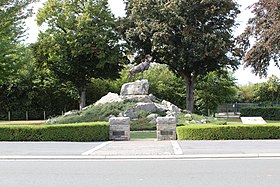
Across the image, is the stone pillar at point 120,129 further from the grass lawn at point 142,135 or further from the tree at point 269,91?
the tree at point 269,91

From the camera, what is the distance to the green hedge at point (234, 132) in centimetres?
1723

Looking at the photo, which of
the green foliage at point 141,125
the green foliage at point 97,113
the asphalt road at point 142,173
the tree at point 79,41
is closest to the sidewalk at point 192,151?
the asphalt road at point 142,173

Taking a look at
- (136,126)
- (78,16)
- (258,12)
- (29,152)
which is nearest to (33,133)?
(29,152)

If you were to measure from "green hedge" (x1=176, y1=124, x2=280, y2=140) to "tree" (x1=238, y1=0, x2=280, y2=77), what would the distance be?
11105 mm

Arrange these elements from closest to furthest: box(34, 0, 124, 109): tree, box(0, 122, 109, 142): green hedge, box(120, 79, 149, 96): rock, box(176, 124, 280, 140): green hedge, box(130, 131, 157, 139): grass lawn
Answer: box(176, 124, 280, 140): green hedge, box(0, 122, 109, 142): green hedge, box(130, 131, 157, 139): grass lawn, box(120, 79, 149, 96): rock, box(34, 0, 124, 109): tree

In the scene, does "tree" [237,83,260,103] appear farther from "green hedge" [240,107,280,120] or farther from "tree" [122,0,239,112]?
"tree" [122,0,239,112]

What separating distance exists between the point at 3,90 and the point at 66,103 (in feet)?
24.1

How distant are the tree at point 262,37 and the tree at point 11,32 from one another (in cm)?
1731

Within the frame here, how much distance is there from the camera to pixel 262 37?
28531 millimetres

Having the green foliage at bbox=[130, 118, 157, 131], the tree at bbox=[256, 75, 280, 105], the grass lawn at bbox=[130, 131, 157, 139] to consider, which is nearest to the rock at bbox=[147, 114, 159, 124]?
the green foliage at bbox=[130, 118, 157, 131]

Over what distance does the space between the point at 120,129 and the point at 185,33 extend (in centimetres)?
2017

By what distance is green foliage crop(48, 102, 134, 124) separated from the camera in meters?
26.1

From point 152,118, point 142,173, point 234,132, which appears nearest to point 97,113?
point 152,118

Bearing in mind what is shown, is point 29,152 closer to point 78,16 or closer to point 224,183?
point 224,183
